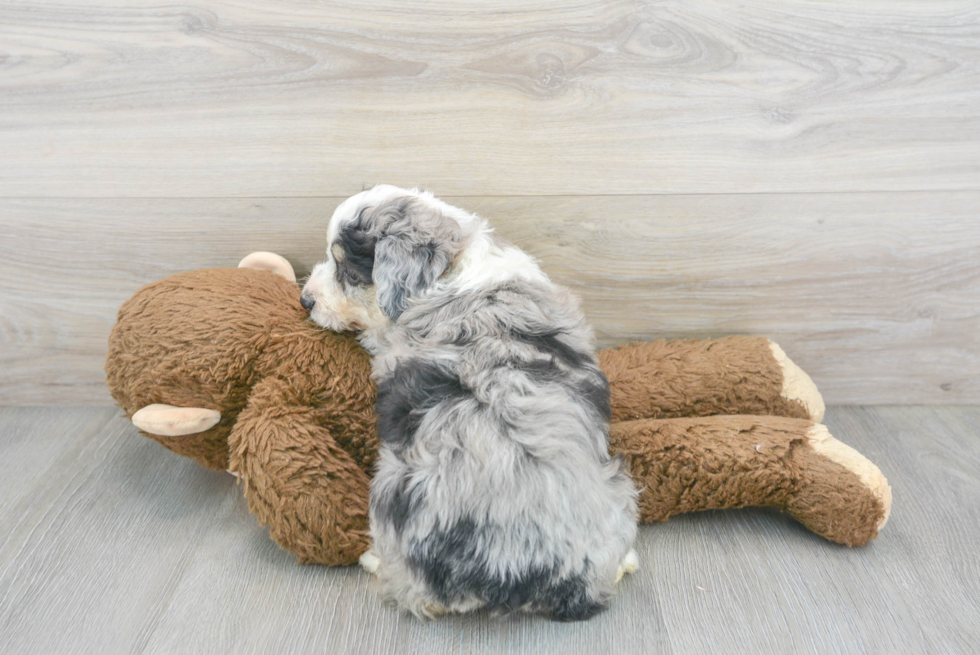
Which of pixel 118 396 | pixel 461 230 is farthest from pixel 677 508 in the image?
pixel 118 396

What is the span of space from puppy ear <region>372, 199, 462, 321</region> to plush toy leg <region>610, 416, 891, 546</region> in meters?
0.75

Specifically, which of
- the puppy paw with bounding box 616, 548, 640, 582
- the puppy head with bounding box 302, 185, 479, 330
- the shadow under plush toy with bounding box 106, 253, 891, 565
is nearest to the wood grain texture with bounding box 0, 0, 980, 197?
the puppy head with bounding box 302, 185, 479, 330

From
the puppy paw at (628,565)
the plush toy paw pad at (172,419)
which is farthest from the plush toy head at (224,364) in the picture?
the puppy paw at (628,565)

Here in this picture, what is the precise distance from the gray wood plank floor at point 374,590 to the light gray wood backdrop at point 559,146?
0.67 meters

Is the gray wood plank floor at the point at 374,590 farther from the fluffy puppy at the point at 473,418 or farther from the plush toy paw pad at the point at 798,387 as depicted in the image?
the plush toy paw pad at the point at 798,387

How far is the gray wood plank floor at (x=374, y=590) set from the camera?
164 cm

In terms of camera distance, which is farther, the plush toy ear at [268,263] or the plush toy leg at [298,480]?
the plush toy ear at [268,263]

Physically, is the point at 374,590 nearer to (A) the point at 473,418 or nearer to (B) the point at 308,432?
(B) the point at 308,432

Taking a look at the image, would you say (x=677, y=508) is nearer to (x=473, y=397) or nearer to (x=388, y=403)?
(x=473, y=397)

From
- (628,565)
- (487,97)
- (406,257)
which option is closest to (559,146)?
(487,97)

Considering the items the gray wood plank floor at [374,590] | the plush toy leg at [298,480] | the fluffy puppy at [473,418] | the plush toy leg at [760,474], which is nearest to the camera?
the fluffy puppy at [473,418]

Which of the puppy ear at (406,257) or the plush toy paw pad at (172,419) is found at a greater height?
the puppy ear at (406,257)

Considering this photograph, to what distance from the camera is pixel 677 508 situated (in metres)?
1.98

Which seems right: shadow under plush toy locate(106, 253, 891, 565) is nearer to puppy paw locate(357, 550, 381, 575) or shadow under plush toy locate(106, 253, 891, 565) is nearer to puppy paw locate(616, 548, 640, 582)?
puppy paw locate(357, 550, 381, 575)
